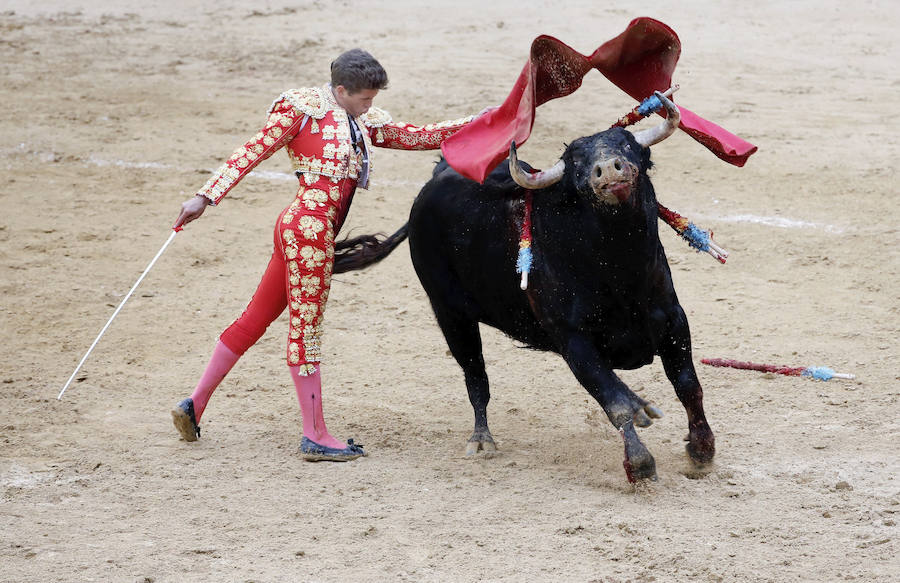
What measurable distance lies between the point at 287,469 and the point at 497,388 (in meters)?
1.29

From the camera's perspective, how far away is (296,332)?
4934 millimetres

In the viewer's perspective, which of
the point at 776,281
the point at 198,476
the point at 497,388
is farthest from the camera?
the point at 776,281

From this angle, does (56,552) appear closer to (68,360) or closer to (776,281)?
(68,360)

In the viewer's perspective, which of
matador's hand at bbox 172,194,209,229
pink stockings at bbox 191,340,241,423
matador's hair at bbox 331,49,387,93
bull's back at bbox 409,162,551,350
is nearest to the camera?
matador's hand at bbox 172,194,209,229

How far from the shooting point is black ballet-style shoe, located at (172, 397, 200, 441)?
5145 millimetres

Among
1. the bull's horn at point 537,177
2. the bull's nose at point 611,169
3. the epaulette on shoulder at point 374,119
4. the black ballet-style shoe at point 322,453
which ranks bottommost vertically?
the black ballet-style shoe at point 322,453

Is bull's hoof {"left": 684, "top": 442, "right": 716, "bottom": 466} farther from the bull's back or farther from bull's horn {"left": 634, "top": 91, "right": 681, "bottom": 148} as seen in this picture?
bull's horn {"left": 634, "top": 91, "right": 681, "bottom": 148}

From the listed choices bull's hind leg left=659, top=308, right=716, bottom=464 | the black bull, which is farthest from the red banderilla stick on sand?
bull's hind leg left=659, top=308, right=716, bottom=464

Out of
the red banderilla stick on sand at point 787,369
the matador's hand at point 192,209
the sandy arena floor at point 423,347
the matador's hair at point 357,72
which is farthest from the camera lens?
the red banderilla stick on sand at point 787,369

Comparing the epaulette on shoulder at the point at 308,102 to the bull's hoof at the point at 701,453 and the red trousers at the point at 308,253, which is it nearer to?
the red trousers at the point at 308,253

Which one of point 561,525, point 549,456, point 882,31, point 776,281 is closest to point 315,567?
point 561,525

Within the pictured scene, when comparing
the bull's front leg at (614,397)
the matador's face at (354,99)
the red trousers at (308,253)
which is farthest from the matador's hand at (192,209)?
the bull's front leg at (614,397)

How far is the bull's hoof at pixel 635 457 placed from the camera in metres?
4.46

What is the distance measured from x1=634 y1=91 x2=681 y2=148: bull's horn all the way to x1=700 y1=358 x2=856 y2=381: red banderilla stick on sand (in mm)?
1645
